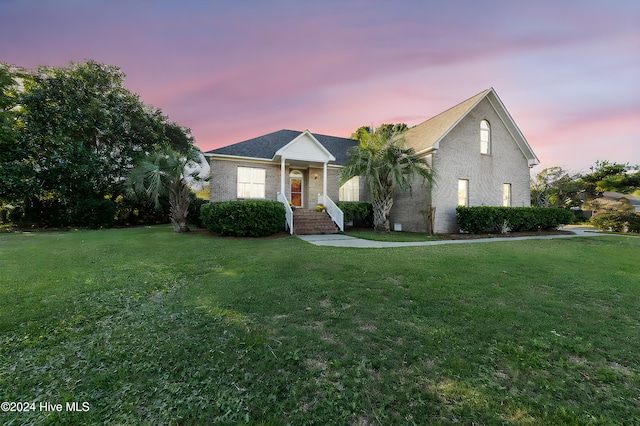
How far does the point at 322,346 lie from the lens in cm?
266

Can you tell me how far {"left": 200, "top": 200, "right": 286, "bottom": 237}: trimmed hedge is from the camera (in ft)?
36.1

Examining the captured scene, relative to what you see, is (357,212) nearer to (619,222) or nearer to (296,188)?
(296,188)

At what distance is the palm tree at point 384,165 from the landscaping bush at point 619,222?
1425 centimetres

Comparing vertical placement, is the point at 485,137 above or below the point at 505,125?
below

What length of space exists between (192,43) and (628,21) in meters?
14.2

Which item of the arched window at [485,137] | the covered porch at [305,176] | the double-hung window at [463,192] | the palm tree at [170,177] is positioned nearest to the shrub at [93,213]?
the palm tree at [170,177]

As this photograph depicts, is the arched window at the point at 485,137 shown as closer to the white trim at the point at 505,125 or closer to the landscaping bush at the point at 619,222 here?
the white trim at the point at 505,125

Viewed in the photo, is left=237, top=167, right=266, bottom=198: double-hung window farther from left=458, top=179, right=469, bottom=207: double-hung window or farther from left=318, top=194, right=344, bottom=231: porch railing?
left=458, top=179, right=469, bottom=207: double-hung window

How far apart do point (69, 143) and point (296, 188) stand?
15111 mm

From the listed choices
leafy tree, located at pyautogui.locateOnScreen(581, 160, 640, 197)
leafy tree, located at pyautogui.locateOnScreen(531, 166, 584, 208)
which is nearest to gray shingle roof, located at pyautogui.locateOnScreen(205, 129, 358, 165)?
leafy tree, located at pyautogui.locateOnScreen(531, 166, 584, 208)

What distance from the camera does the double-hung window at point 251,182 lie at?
14.6 m

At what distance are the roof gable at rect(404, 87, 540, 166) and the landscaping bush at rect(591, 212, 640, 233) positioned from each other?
6392mm

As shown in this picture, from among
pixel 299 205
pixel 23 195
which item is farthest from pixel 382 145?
pixel 23 195

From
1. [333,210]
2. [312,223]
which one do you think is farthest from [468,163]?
[312,223]
